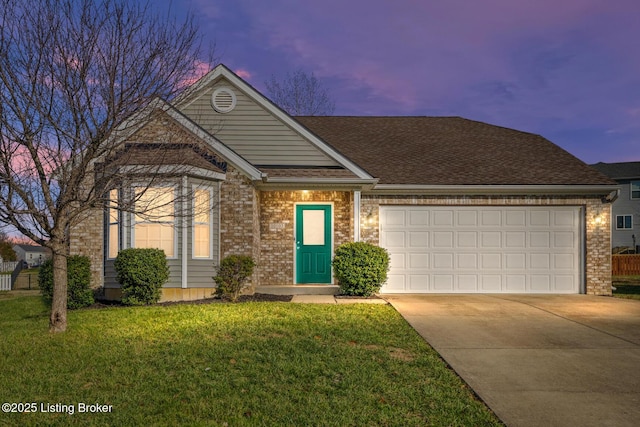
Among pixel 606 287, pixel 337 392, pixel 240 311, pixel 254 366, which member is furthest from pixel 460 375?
pixel 606 287

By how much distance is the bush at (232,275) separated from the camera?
35.9 feet

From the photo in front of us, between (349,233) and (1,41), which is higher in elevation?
(1,41)

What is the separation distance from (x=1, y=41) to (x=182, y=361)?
535cm

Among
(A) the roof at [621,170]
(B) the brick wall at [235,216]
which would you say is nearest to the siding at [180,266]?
(B) the brick wall at [235,216]

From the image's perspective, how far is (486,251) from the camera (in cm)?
1335

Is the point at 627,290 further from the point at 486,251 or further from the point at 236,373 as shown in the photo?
the point at 236,373

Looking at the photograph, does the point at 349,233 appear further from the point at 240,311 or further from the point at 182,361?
the point at 182,361

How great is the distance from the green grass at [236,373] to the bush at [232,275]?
92.2 inches

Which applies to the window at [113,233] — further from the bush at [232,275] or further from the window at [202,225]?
the bush at [232,275]

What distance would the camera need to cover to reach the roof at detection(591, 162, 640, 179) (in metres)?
38.9

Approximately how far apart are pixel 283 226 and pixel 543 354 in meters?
8.31

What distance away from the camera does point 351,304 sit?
10438mm

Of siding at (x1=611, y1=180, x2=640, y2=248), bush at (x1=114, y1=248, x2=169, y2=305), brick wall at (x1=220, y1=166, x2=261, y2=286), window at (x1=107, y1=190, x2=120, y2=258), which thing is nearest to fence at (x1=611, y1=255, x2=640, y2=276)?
siding at (x1=611, y1=180, x2=640, y2=248)

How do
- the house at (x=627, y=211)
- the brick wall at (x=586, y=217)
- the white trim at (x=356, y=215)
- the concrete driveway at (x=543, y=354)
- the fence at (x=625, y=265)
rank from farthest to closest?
the house at (x=627, y=211)
the fence at (x=625, y=265)
the brick wall at (x=586, y=217)
the white trim at (x=356, y=215)
the concrete driveway at (x=543, y=354)
